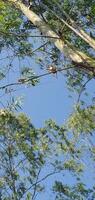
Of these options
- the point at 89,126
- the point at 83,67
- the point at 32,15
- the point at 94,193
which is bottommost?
the point at 83,67

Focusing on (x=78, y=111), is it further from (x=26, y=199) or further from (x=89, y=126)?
(x=26, y=199)

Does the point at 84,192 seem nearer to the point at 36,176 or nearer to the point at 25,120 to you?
the point at 36,176

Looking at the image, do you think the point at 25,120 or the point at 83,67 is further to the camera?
the point at 25,120

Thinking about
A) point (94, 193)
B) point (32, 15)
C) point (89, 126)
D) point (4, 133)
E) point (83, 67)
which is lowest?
point (83, 67)

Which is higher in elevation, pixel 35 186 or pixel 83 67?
pixel 35 186

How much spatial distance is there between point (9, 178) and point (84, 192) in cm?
250

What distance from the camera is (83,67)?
5773 millimetres

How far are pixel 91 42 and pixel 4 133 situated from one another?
10.5 m

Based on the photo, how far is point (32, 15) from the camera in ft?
26.1

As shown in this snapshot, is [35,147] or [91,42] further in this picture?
[35,147]

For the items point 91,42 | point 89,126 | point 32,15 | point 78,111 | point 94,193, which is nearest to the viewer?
point 91,42

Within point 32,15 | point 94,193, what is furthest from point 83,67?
point 94,193

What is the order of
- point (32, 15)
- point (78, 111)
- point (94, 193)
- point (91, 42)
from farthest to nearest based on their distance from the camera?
1. point (94, 193)
2. point (78, 111)
3. point (32, 15)
4. point (91, 42)

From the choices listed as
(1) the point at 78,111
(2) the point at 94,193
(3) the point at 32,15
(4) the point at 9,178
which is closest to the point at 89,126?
(1) the point at 78,111
